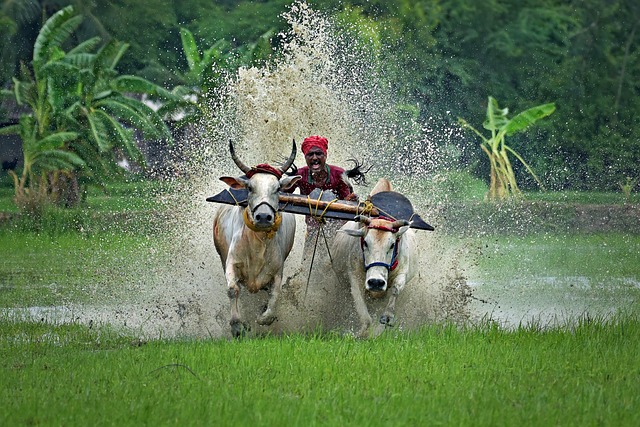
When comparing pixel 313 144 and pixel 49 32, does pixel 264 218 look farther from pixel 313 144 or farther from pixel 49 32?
pixel 49 32

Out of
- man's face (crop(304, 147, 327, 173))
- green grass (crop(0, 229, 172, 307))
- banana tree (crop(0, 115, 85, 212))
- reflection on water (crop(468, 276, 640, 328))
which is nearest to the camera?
man's face (crop(304, 147, 327, 173))

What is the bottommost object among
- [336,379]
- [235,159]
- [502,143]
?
[336,379]

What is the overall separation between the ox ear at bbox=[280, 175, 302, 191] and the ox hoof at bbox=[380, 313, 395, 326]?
92cm

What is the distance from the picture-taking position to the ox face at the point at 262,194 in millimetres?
6793

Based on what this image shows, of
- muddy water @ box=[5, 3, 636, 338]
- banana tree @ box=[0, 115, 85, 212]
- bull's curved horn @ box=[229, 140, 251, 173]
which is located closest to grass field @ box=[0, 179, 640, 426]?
muddy water @ box=[5, 3, 636, 338]

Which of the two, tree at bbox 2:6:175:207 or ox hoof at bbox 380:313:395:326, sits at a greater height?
tree at bbox 2:6:175:207

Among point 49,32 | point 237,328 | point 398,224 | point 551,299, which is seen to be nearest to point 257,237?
point 237,328

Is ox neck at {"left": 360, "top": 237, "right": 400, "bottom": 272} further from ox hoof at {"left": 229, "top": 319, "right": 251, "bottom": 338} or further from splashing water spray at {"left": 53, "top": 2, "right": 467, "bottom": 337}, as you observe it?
ox hoof at {"left": 229, "top": 319, "right": 251, "bottom": 338}

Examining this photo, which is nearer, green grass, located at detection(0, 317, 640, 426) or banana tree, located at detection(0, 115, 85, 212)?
green grass, located at detection(0, 317, 640, 426)

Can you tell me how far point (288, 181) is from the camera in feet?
23.0

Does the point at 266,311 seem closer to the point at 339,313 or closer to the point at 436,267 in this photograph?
the point at 339,313

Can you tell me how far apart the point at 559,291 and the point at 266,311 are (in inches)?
147

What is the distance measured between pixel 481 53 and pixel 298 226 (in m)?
15.4

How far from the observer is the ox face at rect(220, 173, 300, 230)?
6.79 m
